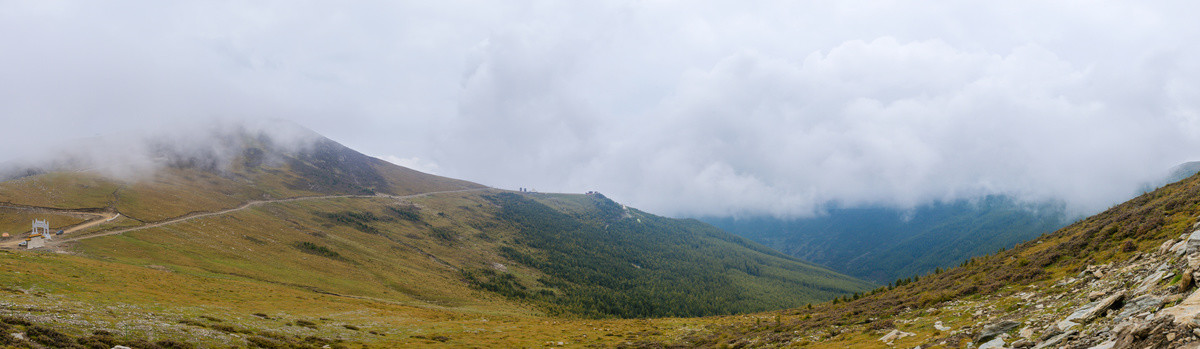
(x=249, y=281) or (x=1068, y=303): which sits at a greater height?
(x=1068, y=303)

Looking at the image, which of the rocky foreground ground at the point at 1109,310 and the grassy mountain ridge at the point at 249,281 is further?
the grassy mountain ridge at the point at 249,281

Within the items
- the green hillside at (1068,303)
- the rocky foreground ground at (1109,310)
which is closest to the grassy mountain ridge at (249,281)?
the green hillside at (1068,303)

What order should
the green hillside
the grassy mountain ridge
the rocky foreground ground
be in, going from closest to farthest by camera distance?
1. the rocky foreground ground
2. the green hillside
3. the grassy mountain ridge

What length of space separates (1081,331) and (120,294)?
77.5 metres

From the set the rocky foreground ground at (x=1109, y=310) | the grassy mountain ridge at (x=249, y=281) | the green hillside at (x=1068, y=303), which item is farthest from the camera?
the grassy mountain ridge at (x=249, y=281)

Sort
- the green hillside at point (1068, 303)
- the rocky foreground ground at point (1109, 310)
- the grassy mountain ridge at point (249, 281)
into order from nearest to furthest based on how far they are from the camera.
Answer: the rocky foreground ground at point (1109, 310) → the green hillside at point (1068, 303) → the grassy mountain ridge at point (249, 281)

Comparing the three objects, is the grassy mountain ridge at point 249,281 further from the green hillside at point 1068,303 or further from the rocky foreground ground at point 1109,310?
the rocky foreground ground at point 1109,310

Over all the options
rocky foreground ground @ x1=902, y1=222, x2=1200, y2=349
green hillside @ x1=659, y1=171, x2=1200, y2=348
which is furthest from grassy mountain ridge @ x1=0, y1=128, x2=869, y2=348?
rocky foreground ground @ x1=902, y1=222, x2=1200, y2=349

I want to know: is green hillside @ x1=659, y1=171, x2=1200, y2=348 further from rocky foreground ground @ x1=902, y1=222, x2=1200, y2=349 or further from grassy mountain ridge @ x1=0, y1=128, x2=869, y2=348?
grassy mountain ridge @ x1=0, y1=128, x2=869, y2=348

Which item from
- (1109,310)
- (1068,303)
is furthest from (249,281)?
(1068,303)

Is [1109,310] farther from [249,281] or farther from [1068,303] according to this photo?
[249,281]

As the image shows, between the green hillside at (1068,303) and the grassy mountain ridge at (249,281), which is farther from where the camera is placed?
the grassy mountain ridge at (249,281)

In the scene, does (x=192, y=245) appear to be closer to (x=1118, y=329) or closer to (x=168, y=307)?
(x=168, y=307)

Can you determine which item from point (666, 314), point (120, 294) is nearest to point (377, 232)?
point (666, 314)
